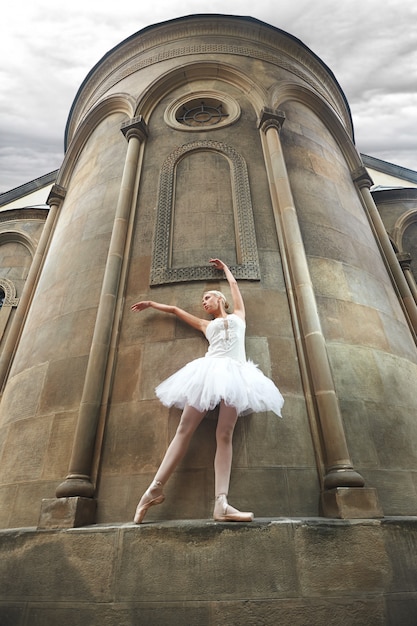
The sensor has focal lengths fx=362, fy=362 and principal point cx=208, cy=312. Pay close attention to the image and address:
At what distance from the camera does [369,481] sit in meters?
4.91

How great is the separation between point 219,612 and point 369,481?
2639 millimetres

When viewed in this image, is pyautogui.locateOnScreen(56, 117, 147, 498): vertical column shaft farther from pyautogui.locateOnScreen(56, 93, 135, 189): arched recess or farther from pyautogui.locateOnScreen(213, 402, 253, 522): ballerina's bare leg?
pyautogui.locateOnScreen(56, 93, 135, 189): arched recess

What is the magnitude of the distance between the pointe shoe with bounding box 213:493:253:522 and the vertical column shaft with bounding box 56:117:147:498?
1770 mm

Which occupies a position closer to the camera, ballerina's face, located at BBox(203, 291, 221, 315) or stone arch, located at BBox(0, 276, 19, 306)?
ballerina's face, located at BBox(203, 291, 221, 315)

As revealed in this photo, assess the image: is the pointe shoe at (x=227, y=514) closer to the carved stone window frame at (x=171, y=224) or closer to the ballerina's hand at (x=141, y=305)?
the ballerina's hand at (x=141, y=305)

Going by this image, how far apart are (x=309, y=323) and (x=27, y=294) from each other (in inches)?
265

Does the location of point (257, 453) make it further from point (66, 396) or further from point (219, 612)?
point (66, 396)

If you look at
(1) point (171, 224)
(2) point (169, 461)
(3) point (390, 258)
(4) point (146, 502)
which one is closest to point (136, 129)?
(1) point (171, 224)

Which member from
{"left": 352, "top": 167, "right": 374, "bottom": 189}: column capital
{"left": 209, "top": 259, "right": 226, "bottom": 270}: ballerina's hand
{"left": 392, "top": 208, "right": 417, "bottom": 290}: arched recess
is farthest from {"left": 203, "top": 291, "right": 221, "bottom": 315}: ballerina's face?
{"left": 392, "top": 208, "right": 417, "bottom": 290}: arched recess

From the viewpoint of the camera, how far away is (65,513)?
424cm

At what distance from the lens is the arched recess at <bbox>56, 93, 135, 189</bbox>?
10.1 meters

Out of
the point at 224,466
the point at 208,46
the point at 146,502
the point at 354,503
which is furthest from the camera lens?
the point at 208,46

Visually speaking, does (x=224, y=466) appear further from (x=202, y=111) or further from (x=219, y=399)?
(x=202, y=111)

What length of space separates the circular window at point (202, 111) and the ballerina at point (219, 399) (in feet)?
20.5
